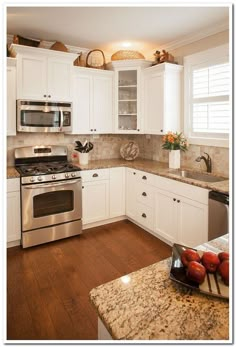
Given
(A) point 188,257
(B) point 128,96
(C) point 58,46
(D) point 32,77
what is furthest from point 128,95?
(A) point 188,257

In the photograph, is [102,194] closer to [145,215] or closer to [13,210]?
[145,215]

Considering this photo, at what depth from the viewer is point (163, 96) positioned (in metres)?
3.30

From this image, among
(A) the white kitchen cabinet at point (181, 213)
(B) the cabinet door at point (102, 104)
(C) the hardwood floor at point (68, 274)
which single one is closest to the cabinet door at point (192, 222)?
(A) the white kitchen cabinet at point (181, 213)

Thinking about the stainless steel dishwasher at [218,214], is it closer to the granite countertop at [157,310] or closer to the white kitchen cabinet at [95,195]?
the granite countertop at [157,310]

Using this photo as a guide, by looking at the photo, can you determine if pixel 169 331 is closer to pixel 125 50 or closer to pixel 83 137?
pixel 83 137

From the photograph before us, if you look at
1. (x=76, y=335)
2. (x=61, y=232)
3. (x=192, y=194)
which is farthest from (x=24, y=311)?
(x=192, y=194)

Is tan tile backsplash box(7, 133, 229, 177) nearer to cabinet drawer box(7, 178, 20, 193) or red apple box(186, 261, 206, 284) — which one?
cabinet drawer box(7, 178, 20, 193)

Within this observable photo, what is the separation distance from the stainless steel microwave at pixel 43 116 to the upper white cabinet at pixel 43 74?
0.25 feet

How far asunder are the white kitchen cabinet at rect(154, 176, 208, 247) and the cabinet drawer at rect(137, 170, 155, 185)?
0.34 feet

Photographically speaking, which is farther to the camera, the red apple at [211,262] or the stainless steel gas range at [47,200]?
the stainless steel gas range at [47,200]

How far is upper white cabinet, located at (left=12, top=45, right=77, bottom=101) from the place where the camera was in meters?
3.00

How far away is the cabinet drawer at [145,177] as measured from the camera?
3.14 m

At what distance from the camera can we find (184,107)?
11.3 feet

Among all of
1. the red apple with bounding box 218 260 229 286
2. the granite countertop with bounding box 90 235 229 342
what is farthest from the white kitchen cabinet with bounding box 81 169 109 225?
the red apple with bounding box 218 260 229 286
